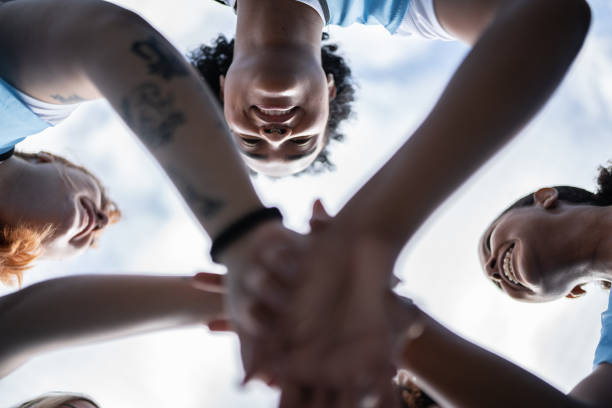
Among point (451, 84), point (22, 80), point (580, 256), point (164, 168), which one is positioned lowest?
point (580, 256)

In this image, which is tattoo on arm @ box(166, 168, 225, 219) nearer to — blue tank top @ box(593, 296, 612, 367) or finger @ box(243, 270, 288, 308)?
finger @ box(243, 270, 288, 308)

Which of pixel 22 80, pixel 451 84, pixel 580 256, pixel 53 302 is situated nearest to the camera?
pixel 451 84

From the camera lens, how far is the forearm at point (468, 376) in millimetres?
1071

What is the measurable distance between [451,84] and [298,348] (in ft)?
1.80

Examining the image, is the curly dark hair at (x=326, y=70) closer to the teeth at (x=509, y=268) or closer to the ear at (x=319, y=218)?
the teeth at (x=509, y=268)

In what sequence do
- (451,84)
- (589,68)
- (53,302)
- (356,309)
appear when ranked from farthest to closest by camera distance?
(589,68) → (53,302) → (451,84) → (356,309)

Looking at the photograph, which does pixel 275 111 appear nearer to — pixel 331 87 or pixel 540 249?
pixel 331 87

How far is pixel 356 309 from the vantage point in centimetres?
69

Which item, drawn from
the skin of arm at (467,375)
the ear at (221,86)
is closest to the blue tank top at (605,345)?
the skin of arm at (467,375)

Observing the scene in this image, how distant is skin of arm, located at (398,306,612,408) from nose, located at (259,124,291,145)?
1113mm

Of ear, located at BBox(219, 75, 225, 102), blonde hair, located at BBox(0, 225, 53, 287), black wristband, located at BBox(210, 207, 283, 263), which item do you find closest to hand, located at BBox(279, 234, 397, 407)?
black wristband, located at BBox(210, 207, 283, 263)

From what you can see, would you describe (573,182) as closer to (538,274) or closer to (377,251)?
(538,274)

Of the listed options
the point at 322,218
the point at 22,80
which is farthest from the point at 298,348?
the point at 22,80

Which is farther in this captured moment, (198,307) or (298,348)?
(198,307)
